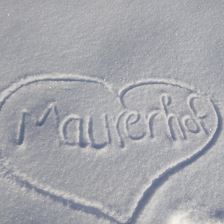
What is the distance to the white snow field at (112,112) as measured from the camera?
1809 millimetres

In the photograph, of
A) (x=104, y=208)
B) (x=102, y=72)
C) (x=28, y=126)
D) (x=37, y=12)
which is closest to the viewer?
(x=104, y=208)

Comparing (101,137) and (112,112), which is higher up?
(112,112)

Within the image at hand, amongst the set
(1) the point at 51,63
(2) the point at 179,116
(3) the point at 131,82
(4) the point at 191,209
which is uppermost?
(1) the point at 51,63

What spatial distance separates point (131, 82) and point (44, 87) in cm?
42

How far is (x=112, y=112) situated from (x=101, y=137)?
13 cm

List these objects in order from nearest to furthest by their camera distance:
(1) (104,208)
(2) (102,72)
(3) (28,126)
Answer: (1) (104,208) < (3) (28,126) < (2) (102,72)

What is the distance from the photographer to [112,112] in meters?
1.97

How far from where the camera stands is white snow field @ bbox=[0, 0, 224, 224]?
1.81 meters

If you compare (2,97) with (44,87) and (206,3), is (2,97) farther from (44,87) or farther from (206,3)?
(206,3)

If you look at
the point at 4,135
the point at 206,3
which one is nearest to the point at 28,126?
the point at 4,135

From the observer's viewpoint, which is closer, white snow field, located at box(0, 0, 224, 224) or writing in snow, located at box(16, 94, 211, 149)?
white snow field, located at box(0, 0, 224, 224)

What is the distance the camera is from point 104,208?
180cm

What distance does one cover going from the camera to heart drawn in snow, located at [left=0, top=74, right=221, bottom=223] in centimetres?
182

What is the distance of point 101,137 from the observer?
192cm
